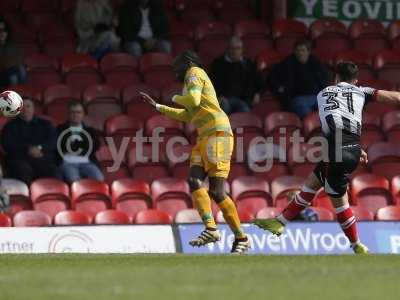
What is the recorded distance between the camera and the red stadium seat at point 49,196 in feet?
60.0

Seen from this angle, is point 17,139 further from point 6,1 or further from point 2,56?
point 6,1

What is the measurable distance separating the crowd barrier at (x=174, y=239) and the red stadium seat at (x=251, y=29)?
17.9 feet

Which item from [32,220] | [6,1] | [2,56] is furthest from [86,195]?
[6,1]

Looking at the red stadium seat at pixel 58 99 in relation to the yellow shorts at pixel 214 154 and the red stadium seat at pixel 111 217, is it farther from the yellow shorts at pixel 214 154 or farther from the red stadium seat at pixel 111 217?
the yellow shorts at pixel 214 154

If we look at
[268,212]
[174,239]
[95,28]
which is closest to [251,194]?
[268,212]

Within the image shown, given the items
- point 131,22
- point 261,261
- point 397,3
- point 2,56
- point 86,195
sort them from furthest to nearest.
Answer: point 397,3 → point 131,22 → point 2,56 → point 86,195 → point 261,261

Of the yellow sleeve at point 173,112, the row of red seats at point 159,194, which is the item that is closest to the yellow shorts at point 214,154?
the yellow sleeve at point 173,112

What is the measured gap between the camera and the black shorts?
1443cm

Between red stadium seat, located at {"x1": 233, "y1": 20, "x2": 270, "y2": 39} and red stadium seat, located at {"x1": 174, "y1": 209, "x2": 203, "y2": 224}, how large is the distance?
194 inches

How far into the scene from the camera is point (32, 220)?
17688 millimetres

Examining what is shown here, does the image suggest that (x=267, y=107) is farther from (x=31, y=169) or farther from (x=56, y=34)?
(x=31, y=169)

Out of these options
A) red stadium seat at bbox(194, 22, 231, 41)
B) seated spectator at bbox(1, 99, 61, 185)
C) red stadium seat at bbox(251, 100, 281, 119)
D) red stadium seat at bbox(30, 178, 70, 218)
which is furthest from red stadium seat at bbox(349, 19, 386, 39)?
red stadium seat at bbox(30, 178, 70, 218)

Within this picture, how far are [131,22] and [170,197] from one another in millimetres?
3839

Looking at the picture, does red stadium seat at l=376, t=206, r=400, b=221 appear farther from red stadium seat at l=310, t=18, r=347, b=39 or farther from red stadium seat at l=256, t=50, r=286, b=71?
red stadium seat at l=310, t=18, r=347, b=39
